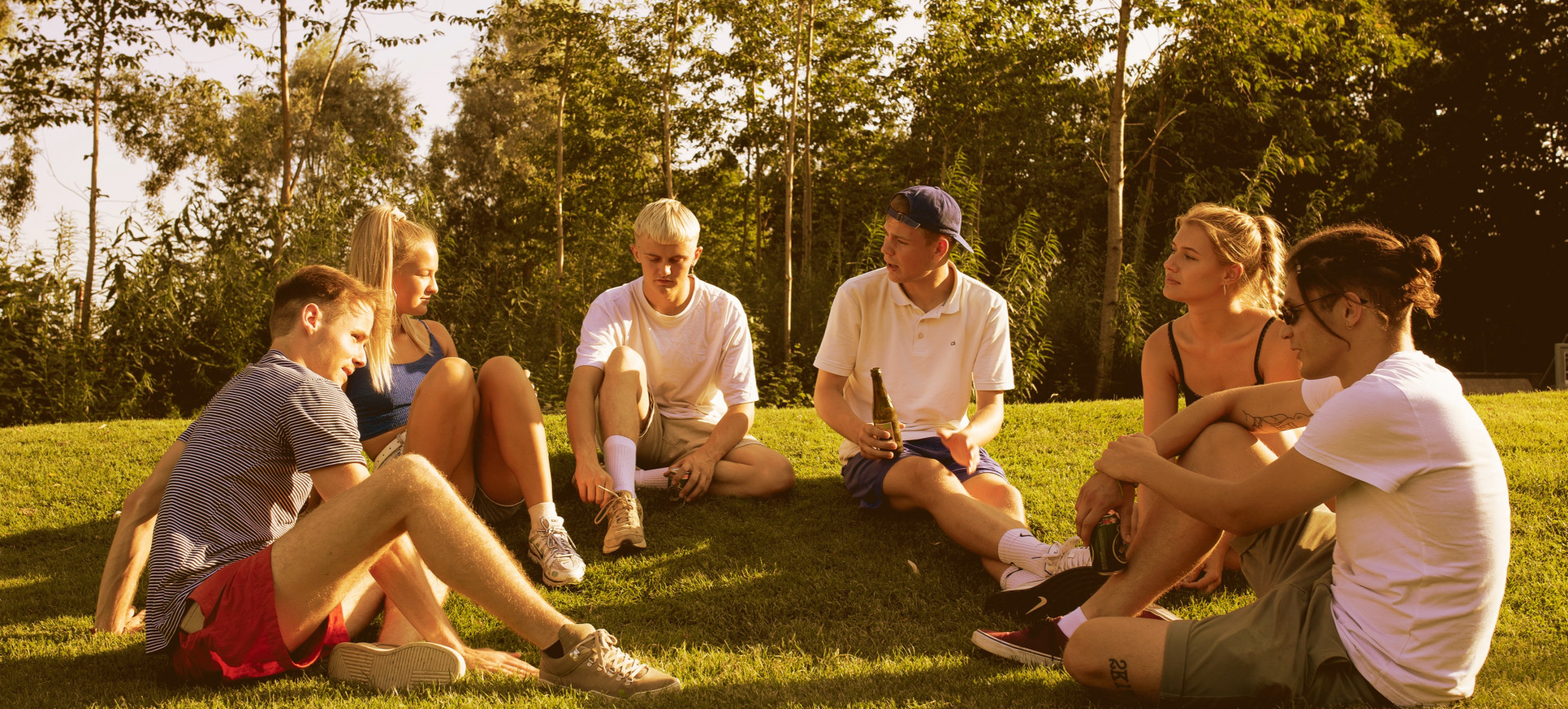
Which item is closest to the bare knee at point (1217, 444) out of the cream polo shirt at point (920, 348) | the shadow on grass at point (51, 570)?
the cream polo shirt at point (920, 348)

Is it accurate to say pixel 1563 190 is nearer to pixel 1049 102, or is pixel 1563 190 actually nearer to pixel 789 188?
pixel 1049 102

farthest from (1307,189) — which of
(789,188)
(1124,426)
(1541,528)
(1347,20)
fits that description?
(1541,528)

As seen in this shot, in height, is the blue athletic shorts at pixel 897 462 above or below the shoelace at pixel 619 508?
above

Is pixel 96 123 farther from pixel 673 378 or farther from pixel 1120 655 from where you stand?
pixel 1120 655

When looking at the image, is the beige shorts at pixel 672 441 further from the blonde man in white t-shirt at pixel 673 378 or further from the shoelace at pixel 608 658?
the shoelace at pixel 608 658

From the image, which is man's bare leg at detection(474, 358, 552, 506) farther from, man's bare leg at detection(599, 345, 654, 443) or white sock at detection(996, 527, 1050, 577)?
white sock at detection(996, 527, 1050, 577)

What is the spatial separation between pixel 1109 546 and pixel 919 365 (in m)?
1.69

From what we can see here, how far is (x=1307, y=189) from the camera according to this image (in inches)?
894

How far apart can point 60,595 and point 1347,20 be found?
19.1 metres

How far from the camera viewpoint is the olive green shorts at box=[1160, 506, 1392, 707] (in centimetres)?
261

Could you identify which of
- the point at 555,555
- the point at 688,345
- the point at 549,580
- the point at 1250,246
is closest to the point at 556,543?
the point at 555,555

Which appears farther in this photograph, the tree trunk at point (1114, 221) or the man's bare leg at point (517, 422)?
the tree trunk at point (1114, 221)

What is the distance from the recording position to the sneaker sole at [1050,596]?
367cm

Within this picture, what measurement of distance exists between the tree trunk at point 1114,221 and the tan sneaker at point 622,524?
8.60 meters
